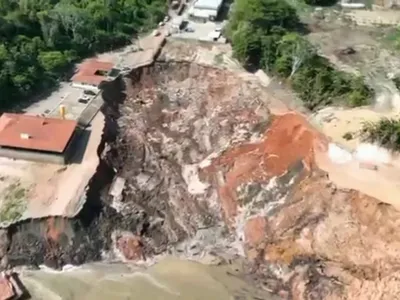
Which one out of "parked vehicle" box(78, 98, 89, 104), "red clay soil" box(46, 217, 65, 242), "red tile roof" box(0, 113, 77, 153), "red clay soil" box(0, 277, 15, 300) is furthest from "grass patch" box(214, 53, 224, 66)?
"red clay soil" box(0, 277, 15, 300)

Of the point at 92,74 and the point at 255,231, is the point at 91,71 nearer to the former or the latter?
the point at 92,74

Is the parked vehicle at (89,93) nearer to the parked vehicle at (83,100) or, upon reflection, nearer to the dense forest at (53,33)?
the parked vehicle at (83,100)

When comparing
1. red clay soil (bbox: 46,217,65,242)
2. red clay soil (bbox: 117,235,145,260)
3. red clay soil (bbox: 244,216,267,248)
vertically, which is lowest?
red clay soil (bbox: 117,235,145,260)

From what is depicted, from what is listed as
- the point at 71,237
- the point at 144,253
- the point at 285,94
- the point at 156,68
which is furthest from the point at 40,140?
the point at 285,94

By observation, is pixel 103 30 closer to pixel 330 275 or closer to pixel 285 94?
pixel 285 94

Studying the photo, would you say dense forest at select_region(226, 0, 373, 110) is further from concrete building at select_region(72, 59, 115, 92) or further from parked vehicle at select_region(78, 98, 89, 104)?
parked vehicle at select_region(78, 98, 89, 104)

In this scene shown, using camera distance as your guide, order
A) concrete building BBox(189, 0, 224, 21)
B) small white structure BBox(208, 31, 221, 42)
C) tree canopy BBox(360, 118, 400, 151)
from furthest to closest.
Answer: concrete building BBox(189, 0, 224, 21), small white structure BBox(208, 31, 221, 42), tree canopy BBox(360, 118, 400, 151)
